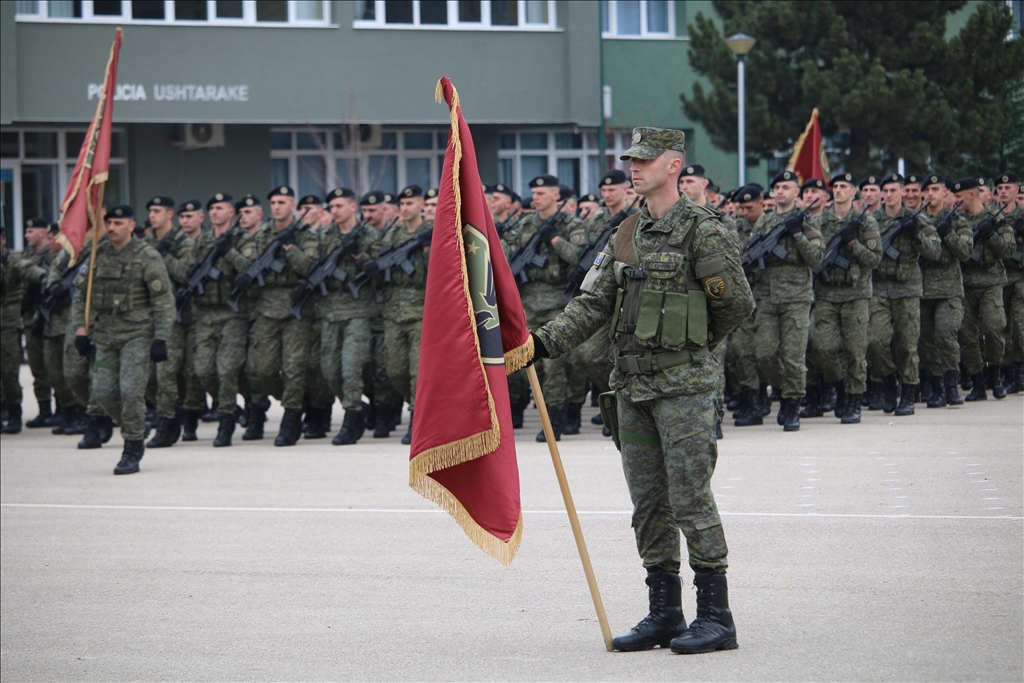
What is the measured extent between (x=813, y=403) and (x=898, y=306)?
1.24 metres

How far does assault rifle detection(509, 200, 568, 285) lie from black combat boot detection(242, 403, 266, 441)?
2.86 meters

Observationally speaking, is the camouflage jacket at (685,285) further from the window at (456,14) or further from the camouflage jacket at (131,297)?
the window at (456,14)

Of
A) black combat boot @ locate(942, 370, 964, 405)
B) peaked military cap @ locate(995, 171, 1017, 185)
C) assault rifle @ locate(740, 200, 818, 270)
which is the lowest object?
black combat boot @ locate(942, 370, 964, 405)

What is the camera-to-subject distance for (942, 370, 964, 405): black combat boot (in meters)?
12.6

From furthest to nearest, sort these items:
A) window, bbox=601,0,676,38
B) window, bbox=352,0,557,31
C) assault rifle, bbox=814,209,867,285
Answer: window, bbox=601,0,676,38
window, bbox=352,0,557,31
assault rifle, bbox=814,209,867,285

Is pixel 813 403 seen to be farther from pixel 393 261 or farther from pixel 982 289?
pixel 393 261

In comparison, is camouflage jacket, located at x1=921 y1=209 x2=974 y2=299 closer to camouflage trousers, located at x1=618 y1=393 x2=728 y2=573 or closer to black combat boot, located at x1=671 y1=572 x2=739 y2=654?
camouflage trousers, located at x1=618 y1=393 x2=728 y2=573

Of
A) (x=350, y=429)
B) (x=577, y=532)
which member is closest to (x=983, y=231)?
(x=350, y=429)

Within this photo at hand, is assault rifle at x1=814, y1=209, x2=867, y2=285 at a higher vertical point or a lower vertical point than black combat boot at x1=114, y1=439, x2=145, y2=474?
higher

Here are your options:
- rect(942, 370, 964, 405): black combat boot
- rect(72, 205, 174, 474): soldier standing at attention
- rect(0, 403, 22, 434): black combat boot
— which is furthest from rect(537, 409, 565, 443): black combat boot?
rect(0, 403, 22, 434): black combat boot

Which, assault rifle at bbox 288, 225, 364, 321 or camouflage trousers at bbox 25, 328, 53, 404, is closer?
assault rifle at bbox 288, 225, 364, 321

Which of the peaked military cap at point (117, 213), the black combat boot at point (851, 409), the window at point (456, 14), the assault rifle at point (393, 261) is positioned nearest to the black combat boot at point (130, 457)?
the peaked military cap at point (117, 213)

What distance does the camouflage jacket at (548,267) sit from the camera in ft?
39.5

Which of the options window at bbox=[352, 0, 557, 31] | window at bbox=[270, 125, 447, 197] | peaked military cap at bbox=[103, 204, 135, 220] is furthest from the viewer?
window at bbox=[270, 125, 447, 197]
